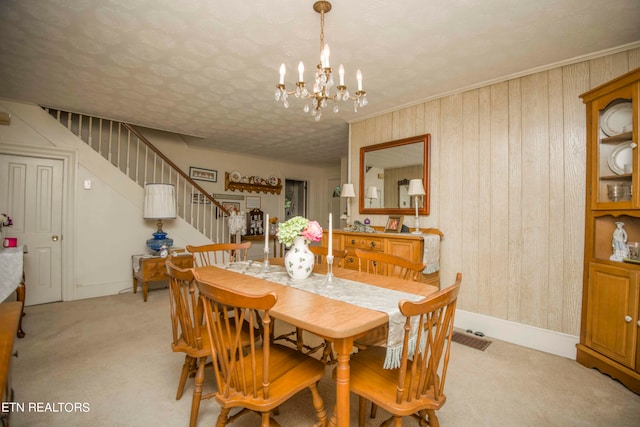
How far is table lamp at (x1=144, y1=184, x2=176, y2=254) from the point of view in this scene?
4.19m

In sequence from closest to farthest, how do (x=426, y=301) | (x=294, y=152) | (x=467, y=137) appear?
1. (x=426, y=301)
2. (x=467, y=137)
3. (x=294, y=152)

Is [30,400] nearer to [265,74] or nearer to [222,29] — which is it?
[222,29]

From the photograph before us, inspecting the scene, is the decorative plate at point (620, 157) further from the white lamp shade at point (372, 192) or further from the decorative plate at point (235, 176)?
the decorative plate at point (235, 176)

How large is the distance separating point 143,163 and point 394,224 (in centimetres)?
446

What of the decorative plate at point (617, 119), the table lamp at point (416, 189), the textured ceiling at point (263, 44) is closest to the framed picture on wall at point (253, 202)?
the textured ceiling at point (263, 44)

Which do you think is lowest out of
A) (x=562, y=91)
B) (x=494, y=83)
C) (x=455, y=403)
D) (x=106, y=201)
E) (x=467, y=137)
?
(x=455, y=403)

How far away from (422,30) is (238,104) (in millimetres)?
2319

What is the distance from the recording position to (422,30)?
2.11 meters

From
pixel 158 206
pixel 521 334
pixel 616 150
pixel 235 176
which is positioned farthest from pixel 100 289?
pixel 616 150

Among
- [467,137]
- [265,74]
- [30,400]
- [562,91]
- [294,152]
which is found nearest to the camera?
[30,400]

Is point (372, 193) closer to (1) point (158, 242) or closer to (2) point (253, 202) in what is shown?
(1) point (158, 242)

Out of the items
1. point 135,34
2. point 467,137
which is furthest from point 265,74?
point 467,137

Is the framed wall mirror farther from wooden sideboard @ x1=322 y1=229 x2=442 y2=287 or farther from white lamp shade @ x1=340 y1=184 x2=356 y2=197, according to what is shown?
wooden sideboard @ x1=322 y1=229 x2=442 y2=287

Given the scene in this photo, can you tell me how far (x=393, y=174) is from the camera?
12.2 feet
